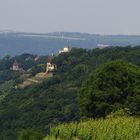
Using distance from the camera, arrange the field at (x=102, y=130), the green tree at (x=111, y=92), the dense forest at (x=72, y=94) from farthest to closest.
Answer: the dense forest at (x=72, y=94) → the green tree at (x=111, y=92) → the field at (x=102, y=130)

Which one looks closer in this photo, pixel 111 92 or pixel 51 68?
pixel 111 92

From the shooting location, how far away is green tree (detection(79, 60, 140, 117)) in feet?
133

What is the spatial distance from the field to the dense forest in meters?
6.94

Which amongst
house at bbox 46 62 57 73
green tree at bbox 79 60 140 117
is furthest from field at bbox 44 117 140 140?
house at bbox 46 62 57 73

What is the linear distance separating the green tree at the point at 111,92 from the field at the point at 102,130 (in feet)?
21.6

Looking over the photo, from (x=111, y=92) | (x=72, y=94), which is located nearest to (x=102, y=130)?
(x=111, y=92)

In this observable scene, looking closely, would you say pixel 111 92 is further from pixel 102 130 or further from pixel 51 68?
pixel 51 68

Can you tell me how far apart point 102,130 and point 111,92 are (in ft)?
37.3

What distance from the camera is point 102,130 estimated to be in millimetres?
29906

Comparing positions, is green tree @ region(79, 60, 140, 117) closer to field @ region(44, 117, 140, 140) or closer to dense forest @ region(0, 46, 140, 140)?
dense forest @ region(0, 46, 140, 140)

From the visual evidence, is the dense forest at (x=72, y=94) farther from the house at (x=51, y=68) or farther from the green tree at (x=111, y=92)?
the house at (x=51, y=68)

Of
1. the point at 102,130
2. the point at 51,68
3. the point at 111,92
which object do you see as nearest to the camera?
the point at 102,130

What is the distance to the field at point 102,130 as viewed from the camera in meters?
27.7

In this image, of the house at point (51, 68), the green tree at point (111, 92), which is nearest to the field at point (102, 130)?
the green tree at point (111, 92)
